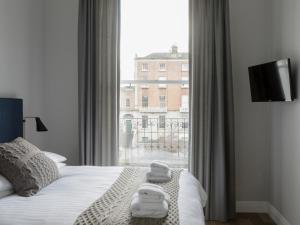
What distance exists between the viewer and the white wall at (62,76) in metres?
4.18

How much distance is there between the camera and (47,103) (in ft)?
13.9

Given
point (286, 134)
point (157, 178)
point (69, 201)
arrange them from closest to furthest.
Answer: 1. point (69, 201)
2. point (157, 178)
3. point (286, 134)

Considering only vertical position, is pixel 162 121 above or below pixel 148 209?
above

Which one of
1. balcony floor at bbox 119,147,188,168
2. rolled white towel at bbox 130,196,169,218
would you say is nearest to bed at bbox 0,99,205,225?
rolled white towel at bbox 130,196,169,218

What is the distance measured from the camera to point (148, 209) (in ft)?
6.36

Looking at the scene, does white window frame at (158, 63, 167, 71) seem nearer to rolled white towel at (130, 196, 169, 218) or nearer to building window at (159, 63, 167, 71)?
building window at (159, 63, 167, 71)

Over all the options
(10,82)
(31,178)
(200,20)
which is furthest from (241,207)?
(10,82)

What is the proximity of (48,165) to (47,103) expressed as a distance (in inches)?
67.6

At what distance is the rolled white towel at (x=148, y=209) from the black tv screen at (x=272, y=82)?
187 cm

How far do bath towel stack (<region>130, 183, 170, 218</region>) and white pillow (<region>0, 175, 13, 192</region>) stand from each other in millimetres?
984

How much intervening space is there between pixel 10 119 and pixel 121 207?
71.1 inches

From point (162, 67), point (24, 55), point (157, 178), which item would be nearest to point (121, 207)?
point (157, 178)

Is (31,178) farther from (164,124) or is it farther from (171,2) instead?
(171,2)

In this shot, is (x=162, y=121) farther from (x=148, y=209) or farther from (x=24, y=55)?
(x=148, y=209)
